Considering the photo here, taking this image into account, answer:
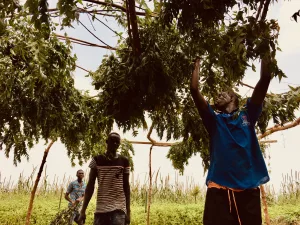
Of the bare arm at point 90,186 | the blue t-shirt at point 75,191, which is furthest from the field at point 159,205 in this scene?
the bare arm at point 90,186

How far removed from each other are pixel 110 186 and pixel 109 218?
337 mm

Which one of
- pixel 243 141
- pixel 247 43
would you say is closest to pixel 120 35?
pixel 243 141

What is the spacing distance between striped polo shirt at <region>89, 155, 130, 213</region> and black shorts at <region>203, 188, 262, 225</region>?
5.91ft

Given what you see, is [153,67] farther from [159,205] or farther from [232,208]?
[159,205]

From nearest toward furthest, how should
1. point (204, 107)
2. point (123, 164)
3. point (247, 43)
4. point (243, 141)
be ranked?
point (247, 43)
point (243, 141)
point (204, 107)
point (123, 164)

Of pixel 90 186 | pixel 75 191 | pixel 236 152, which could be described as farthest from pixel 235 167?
pixel 75 191

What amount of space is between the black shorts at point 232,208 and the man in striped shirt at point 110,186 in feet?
5.91

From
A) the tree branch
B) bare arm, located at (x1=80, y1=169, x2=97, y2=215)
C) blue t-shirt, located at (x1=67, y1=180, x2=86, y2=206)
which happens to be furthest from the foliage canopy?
blue t-shirt, located at (x1=67, y1=180, x2=86, y2=206)

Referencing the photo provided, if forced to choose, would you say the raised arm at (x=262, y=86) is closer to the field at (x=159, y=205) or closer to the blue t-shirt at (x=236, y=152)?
the blue t-shirt at (x=236, y=152)

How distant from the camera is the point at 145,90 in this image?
3.69m

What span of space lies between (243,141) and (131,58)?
1.81 m

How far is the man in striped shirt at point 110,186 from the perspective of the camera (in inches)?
156

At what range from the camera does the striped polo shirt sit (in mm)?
3986

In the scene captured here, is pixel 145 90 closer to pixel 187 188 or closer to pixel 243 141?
pixel 243 141
